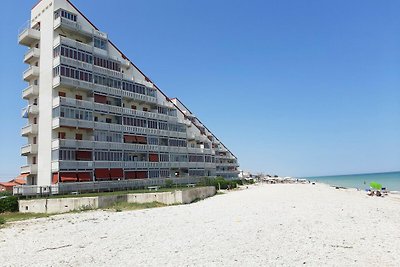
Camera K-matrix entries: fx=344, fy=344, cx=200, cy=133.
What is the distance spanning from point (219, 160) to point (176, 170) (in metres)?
39.9

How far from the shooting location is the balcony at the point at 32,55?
5003cm

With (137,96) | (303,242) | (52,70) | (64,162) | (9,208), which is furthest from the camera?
(137,96)

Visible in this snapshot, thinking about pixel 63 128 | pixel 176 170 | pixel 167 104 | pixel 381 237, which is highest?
pixel 167 104

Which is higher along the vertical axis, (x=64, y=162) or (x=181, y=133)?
(x=181, y=133)

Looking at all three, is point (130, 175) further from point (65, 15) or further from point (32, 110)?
point (65, 15)

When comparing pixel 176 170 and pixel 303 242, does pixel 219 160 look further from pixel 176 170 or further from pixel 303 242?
pixel 303 242

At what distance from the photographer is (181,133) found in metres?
65.8

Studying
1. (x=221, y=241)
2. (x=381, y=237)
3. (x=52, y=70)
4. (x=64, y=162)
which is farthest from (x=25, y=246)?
(x=52, y=70)

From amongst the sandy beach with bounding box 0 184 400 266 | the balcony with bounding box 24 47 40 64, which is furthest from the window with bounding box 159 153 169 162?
the sandy beach with bounding box 0 184 400 266

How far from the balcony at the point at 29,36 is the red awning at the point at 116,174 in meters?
22.3

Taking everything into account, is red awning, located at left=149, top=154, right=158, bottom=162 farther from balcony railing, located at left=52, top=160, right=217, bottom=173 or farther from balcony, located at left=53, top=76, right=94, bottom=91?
balcony, located at left=53, top=76, right=94, bottom=91

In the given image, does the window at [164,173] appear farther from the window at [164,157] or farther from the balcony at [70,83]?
the balcony at [70,83]

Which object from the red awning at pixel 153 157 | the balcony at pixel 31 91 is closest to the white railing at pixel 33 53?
the balcony at pixel 31 91

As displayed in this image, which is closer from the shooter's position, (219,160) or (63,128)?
(63,128)
